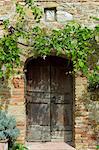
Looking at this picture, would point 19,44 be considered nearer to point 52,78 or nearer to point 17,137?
point 52,78

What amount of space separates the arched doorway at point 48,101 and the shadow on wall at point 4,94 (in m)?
0.53

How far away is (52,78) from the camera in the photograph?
276 inches

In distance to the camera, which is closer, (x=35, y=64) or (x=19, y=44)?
(x=19, y=44)

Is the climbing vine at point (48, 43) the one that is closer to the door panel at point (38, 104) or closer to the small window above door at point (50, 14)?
the small window above door at point (50, 14)

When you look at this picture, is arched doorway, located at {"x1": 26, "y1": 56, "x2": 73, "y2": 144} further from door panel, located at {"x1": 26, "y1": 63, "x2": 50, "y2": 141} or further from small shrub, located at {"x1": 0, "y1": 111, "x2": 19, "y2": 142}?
small shrub, located at {"x1": 0, "y1": 111, "x2": 19, "y2": 142}

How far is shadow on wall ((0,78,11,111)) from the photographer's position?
21.3 ft

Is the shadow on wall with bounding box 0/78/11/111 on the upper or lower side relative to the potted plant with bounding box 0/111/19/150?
upper

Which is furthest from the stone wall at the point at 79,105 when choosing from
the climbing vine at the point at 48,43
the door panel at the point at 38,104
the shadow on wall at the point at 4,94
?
the door panel at the point at 38,104

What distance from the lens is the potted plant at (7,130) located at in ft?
19.5

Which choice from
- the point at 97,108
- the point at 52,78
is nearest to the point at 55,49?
the point at 52,78

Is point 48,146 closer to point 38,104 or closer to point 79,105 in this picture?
point 38,104

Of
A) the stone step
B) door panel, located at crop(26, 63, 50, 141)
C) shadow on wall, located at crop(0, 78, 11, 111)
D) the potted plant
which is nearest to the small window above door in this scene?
door panel, located at crop(26, 63, 50, 141)

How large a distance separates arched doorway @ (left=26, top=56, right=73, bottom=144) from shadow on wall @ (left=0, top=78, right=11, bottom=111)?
1.75 feet

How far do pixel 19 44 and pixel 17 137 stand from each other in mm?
1467
